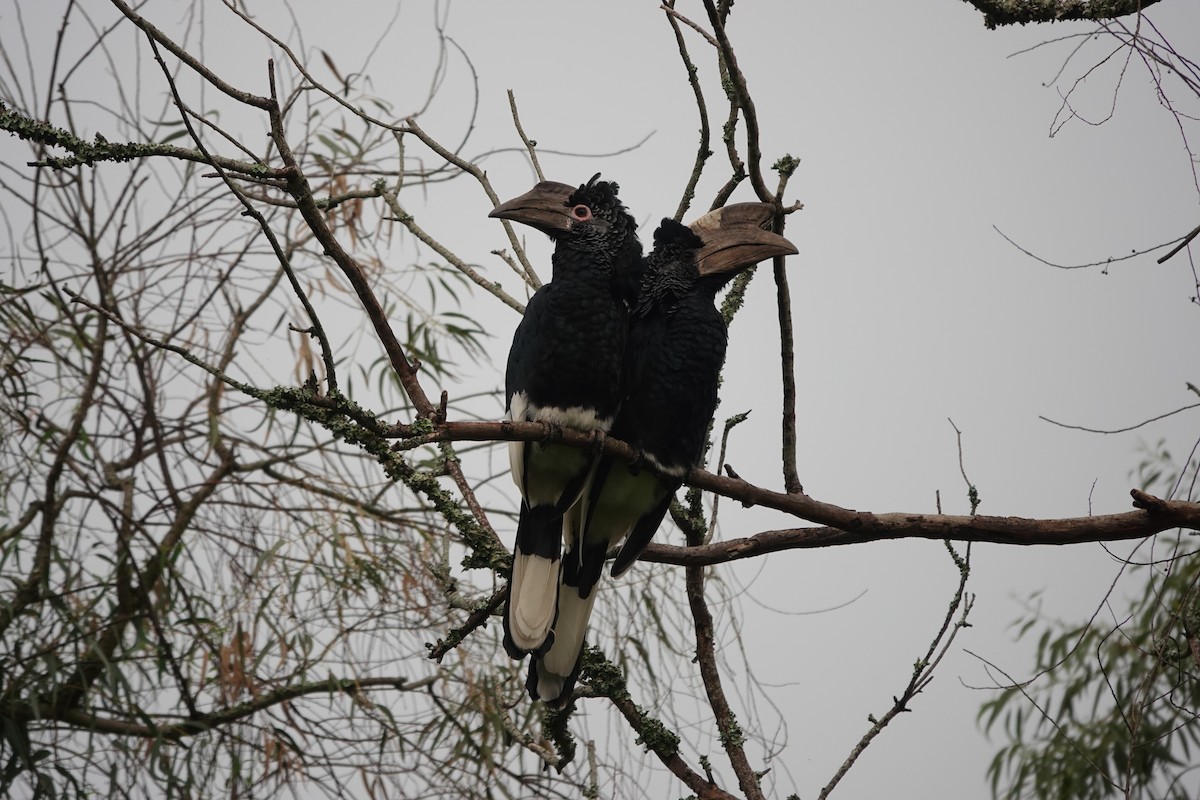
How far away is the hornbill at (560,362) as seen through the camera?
2416 mm

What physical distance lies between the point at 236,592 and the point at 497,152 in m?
1.51

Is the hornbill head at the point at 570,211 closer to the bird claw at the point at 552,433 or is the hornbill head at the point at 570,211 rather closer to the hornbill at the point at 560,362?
the hornbill at the point at 560,362

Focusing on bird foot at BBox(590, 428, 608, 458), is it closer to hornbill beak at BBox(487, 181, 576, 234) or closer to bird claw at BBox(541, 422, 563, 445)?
bird claw at BBox(541, 422, 563, 445)

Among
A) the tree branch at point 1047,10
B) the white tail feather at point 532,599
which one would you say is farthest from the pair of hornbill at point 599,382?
the tree branch at point 1047,10

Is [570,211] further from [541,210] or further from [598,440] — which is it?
[598,440]

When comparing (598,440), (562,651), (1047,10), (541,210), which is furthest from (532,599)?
(1047,10)

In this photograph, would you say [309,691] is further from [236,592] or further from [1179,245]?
[1179,245]

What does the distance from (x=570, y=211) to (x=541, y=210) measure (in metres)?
0.07

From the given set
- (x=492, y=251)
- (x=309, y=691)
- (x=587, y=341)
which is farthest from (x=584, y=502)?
(x=309, y=691)

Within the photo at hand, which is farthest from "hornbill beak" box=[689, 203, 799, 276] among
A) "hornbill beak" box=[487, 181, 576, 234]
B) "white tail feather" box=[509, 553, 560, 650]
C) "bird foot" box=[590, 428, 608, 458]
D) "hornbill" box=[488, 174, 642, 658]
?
"white tail feather" box=[509, 553, 560, 650]

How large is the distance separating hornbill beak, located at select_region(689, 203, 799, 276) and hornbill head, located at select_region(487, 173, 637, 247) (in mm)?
188

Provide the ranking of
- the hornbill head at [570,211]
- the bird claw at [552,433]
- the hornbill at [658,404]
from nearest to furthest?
the bird claw at [552,433], the hornbill at [658,404], the hornbill head at [570,211]

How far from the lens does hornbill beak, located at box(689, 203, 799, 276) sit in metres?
2.49

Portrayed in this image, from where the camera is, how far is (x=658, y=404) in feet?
8.04
